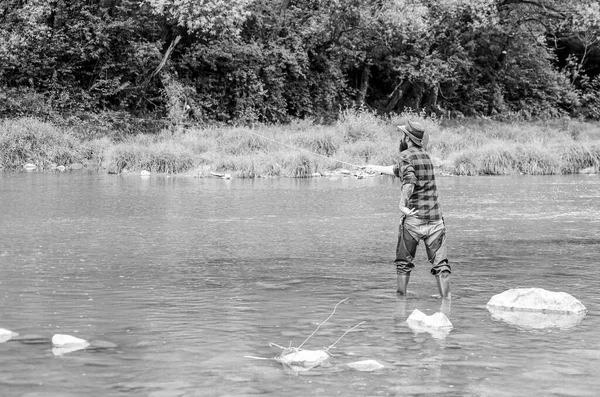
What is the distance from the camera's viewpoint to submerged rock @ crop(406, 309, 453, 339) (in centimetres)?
819

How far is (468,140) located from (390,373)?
26948mm

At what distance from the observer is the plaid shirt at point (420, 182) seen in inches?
374

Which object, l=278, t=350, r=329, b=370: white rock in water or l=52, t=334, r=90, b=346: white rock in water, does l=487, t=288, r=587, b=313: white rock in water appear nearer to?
l=278, t=350, r=329, b=370: white rock in water

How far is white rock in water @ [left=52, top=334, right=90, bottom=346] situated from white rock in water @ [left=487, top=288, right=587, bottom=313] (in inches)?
157

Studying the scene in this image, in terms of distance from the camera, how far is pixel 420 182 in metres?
9.52

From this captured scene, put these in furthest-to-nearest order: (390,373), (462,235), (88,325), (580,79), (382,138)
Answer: (580,79) → (382,138) → (462,235) → (88,325) → (390,373)

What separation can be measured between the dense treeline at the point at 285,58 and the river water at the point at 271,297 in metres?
17.2

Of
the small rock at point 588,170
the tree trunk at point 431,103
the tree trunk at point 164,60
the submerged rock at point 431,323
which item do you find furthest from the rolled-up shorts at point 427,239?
the tree trunk at point 431,103

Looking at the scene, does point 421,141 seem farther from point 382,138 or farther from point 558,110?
point 558,110

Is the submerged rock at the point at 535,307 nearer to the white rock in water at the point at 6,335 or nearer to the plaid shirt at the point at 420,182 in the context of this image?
the plaid shirt at the point at 420,182

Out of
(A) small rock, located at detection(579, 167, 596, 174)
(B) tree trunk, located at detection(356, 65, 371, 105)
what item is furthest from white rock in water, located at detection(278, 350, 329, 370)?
(B) tree trunk, located at detection(356, 65, 371, 105)

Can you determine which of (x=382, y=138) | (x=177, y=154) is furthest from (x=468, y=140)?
(x=177, y=154)

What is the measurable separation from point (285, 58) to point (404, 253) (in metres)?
31.7

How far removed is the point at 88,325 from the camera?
823cm
